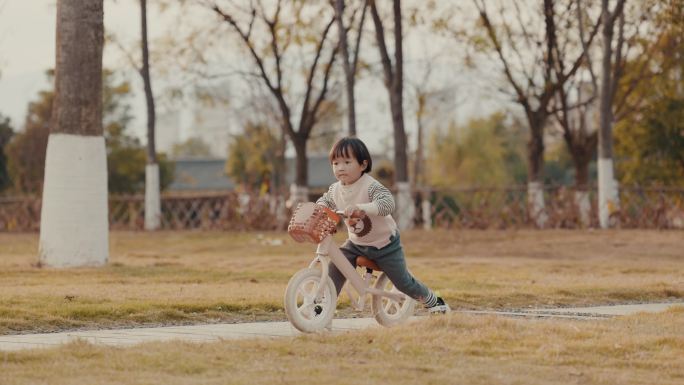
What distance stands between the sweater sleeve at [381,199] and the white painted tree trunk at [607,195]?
20.5m

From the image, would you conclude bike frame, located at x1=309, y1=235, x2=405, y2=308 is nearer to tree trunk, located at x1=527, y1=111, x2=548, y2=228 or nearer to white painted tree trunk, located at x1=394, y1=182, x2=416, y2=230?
white painted tree trunk, located at x1=394, y1=182, x2=416, y2=230

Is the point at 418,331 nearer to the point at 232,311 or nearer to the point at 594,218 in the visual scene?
the point at 232,311

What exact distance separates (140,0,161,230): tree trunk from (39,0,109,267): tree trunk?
17.3 metres

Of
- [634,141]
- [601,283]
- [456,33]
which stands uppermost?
[456,33]

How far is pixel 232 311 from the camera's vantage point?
1068 centimetres

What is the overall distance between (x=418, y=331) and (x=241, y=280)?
699 centimetres

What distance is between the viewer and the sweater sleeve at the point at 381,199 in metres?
8.18

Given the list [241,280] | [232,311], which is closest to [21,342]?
[232,311]

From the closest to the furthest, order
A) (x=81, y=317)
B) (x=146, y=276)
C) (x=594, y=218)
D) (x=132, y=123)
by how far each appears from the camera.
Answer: (x=81, y=317)
(x=146, y=276)
(x=594, y=218)
(x=132, y=123)

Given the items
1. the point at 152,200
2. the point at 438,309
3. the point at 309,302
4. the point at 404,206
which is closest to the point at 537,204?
the point at 404,206

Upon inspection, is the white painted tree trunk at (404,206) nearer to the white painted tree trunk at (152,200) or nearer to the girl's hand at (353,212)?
the white painted tree trunk at (152,200)

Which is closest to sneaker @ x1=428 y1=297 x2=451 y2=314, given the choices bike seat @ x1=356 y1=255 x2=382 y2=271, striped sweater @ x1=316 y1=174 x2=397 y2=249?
bike seat @ x1=356 y1=255 x2=382 y2=271

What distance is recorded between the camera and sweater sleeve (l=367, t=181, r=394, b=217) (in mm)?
8180

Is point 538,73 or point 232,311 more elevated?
point 538,73
